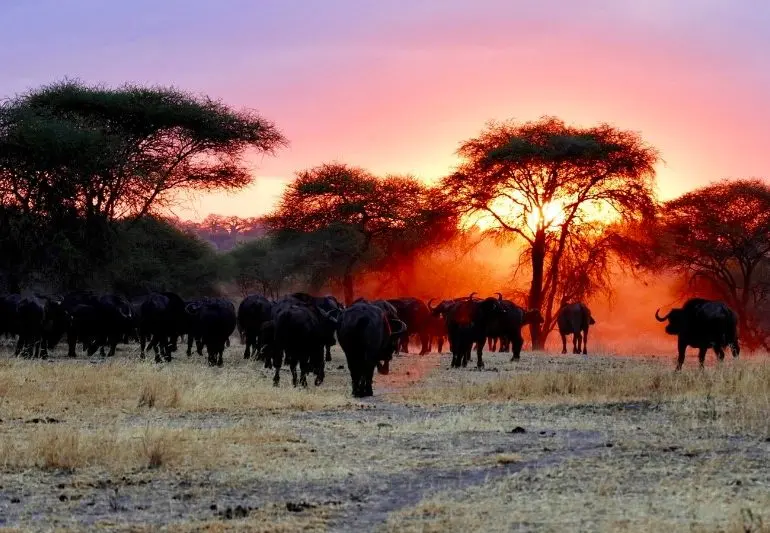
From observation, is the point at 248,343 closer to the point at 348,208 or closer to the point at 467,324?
the point at 467,324

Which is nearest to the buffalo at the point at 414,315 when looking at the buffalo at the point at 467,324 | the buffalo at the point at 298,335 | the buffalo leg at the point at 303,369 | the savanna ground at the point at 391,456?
the buffalo at the point at 467,324

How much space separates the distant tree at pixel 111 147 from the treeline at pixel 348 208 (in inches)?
2.3

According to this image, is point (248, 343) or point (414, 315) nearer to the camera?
point (248, 343)

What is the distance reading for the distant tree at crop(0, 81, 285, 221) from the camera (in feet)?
118

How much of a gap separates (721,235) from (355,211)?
16.2 metres

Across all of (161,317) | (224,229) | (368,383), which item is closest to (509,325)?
(161,317)

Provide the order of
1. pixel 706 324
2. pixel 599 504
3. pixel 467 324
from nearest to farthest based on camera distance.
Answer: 1. pixel 599 504
2. pixel 706 324
3. pixel 467 324

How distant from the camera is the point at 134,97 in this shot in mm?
41906

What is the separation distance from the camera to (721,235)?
46.6 meters

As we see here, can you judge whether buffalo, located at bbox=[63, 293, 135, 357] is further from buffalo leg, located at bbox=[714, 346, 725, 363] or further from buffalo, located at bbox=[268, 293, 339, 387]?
buffalo leg, located at bbox=[714, 346, 725, 363]

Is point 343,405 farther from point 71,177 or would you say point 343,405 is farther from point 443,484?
point 71,177

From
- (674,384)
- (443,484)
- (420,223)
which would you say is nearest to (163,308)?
(674,384)

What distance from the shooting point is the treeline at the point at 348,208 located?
119 ft

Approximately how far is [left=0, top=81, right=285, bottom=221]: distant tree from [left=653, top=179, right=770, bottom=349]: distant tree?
55.1 ft
